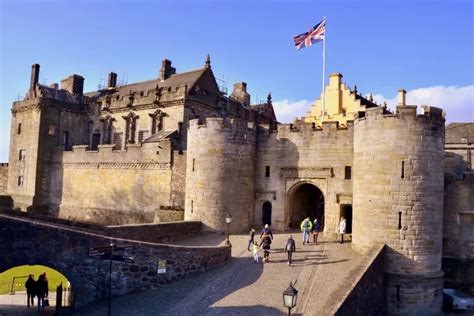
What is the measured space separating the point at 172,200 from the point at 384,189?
14201 millimetres

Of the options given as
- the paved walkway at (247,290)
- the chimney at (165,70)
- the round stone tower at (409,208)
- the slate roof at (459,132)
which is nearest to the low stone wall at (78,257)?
the paved walkway at (247,290)

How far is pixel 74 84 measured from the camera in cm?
3916

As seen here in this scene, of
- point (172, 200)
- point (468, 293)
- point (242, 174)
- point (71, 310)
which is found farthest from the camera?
point (172, 200)

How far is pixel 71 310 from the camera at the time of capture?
509 inches

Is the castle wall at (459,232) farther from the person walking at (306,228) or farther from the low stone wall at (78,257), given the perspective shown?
the low stone wall at (78,257)

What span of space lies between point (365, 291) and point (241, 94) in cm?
3171

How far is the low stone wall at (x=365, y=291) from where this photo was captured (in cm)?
1058

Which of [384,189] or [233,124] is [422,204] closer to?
[384,189]

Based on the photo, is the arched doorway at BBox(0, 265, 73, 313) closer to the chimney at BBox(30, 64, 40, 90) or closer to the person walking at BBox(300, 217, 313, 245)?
the person walking at BBox(300, 217, 313, 245)

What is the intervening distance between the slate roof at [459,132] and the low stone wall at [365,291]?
16.1 m

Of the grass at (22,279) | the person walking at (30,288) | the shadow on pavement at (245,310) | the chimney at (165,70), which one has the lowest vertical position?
the grass at (22,279)

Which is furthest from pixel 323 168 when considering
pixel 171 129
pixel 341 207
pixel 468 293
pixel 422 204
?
pixel 171 129

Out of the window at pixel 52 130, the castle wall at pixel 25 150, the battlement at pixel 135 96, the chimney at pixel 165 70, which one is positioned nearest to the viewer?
the battlement at pixel 135 96

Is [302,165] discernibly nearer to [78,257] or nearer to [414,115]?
[414,115]
